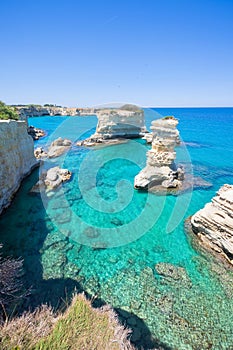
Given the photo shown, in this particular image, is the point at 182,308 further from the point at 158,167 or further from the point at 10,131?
the point at 10,131

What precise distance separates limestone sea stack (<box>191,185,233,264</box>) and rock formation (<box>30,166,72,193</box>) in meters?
11.2

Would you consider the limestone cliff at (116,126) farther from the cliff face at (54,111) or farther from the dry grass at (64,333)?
the cliff face at (54,111)

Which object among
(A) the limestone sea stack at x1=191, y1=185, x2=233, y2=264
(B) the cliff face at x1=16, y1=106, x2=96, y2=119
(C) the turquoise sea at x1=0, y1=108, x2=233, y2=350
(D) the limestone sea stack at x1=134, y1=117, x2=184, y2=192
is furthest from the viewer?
(B) the cliff face at x1=16, y1=106, x2=96, y2=119

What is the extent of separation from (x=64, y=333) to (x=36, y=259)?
5.09 m

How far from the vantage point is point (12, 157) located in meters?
13.9

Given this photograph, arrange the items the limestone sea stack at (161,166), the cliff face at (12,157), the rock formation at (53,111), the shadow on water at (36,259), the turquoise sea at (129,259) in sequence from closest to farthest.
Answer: the shadow on water at (36,259)
the turquoise sea at (129,259)
the cliff face at (12,157)
the limestone sea stack at (161,166)
the rock formation at (53,111)

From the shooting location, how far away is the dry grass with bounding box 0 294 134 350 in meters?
3.89

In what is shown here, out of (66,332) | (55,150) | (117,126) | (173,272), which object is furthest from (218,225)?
(117,126)

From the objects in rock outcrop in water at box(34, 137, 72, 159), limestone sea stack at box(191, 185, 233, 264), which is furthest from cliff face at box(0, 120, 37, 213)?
limestone sea stack at box(191, 185, 233, 264)

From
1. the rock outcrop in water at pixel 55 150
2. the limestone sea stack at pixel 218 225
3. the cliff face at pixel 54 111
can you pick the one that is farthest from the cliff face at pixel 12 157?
the cliff face at pixel 54 111

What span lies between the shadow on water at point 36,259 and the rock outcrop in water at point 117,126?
71.3 feet

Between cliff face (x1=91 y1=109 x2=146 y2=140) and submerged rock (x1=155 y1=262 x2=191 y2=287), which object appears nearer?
submerged rock (x1=155 y1=262 x2=191 y2=287)

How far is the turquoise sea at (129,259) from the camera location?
6.32m

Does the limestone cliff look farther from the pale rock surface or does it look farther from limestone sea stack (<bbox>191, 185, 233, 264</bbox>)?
limestone sea stack (<bbox>191, 185, 233, 264</bbox>)
